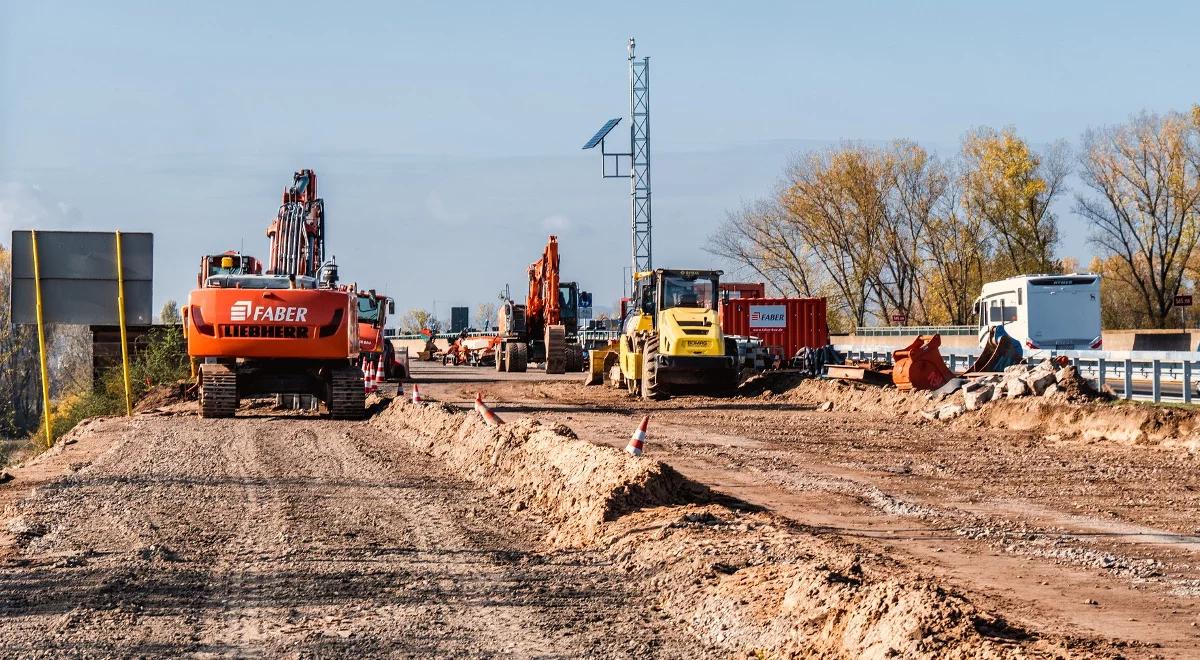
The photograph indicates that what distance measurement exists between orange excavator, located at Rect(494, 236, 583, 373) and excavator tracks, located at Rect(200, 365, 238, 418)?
2250cm

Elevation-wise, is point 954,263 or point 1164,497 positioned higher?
point 954,263

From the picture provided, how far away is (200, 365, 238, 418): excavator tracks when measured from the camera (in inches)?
878

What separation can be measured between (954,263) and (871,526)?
60.3 m

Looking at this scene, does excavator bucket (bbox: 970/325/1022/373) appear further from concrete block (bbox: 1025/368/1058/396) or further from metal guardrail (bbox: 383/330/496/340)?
metal guardrail (bbox: 383/330/496/340)

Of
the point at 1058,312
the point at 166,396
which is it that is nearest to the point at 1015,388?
the point at 1058,312

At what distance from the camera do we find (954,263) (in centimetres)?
6862

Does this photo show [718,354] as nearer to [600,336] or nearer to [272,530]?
[272,530]

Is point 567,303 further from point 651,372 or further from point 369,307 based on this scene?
point 651,372

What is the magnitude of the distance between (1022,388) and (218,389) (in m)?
13.0

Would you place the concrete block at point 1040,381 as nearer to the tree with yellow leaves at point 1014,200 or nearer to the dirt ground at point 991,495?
the dirt ground at point 991,495

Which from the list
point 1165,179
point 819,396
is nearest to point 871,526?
point 819,396

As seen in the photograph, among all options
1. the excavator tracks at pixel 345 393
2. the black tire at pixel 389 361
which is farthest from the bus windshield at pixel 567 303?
the excavator tracks at pixel 345 393

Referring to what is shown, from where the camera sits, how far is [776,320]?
119ft

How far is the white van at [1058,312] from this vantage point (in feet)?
106
